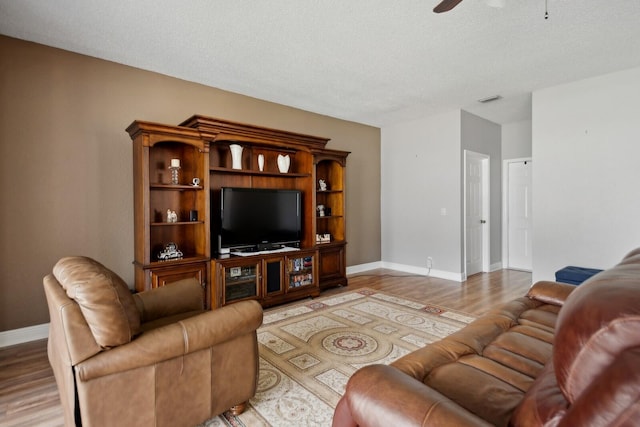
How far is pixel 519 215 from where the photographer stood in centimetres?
605

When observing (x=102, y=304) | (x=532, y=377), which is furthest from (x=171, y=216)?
(x=532, y=377)

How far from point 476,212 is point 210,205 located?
4538 mm

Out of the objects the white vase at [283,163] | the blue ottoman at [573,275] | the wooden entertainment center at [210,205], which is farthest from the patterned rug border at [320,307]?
the white vase at [283,163]

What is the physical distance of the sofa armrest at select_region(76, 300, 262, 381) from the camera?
144cm

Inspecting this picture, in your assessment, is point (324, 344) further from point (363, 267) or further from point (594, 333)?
point (363, 267)

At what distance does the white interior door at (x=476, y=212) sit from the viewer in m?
5.55

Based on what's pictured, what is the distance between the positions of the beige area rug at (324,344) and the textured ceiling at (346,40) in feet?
8.99

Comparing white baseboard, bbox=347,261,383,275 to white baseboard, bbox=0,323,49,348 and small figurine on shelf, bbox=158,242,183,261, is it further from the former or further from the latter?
white baseboard, bbox=0,323,49,348

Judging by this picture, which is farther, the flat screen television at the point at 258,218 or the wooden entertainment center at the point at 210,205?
the flat screen television at the point at 258,218

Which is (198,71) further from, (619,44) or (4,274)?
(619,44)

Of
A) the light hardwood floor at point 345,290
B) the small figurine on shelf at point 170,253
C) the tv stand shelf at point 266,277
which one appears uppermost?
the small figurine on shelf at point 170,253

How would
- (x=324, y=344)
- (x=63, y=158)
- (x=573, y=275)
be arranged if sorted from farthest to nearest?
(x=573, y=275), (x=63, y=158), (x=324, y=344)

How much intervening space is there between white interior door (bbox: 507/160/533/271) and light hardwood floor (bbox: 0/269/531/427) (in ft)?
1.21

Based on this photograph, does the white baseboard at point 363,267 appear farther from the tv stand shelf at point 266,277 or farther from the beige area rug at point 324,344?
the tv stand shelf at point 266,277
